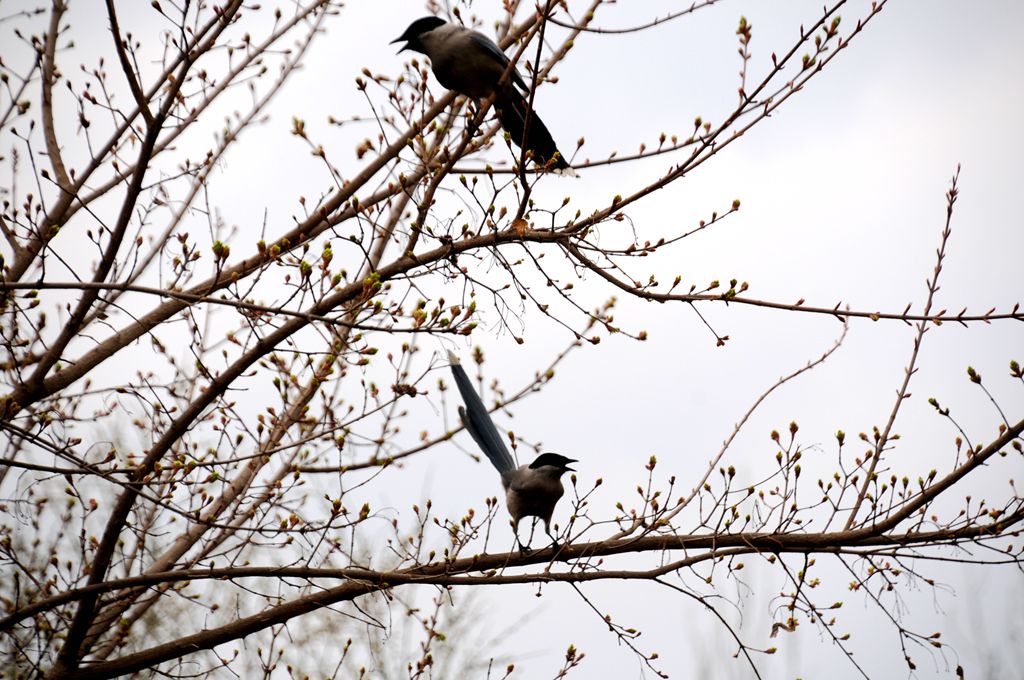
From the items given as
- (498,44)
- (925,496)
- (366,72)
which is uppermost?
(498,44)

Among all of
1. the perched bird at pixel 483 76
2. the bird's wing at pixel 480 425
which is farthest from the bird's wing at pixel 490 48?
the bird's wing at pixel 480 425

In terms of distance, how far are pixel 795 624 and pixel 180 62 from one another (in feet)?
12.1

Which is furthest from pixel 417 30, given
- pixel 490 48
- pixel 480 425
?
pixel 480 425

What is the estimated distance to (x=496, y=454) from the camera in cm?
475

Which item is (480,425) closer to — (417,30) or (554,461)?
(554,461)

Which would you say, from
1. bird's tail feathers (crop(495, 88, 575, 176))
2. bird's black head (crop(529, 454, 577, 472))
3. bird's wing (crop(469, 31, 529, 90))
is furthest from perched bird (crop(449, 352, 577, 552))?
bird's wing (crop(469, 31, 529, 90))

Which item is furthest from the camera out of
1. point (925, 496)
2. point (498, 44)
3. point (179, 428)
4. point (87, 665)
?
point (498, 44)

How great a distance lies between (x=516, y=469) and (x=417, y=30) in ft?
7.76

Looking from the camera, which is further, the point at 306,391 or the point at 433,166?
the point at 306,391

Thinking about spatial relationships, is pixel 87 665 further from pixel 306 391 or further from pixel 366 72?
pixel 366 72

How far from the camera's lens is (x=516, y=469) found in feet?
15.6

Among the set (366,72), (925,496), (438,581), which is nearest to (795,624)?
(925,496)

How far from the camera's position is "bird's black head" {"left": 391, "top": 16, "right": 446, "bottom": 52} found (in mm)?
4867

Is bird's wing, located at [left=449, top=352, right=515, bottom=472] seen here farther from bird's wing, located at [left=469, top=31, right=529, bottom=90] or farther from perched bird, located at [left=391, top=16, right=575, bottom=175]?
bird's wing, located at [left=469, top=31, right=529, bottom=90]
